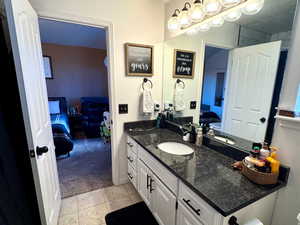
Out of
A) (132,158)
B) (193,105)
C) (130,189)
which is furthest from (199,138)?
(130,189)

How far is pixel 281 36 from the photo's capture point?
1.04 metres

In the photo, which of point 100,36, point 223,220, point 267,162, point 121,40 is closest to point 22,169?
point 223,220

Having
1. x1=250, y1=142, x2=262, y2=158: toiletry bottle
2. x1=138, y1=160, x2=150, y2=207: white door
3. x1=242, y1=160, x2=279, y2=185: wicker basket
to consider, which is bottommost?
x1=138, y1=160, x2=150, y2=207: white door

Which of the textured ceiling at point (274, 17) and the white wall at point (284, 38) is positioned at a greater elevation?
the textured ceiling at point (274, 17)

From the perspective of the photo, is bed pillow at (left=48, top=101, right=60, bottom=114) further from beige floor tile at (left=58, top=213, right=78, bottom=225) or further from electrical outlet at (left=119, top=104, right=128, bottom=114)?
beige floor tile at (left=58, top=213, right=78, bottom=225)

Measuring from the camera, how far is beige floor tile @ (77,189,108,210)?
1887 mm

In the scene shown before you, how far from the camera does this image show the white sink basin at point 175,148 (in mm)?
1512

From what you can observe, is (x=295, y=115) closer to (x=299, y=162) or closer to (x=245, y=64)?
(x=299, y=162)

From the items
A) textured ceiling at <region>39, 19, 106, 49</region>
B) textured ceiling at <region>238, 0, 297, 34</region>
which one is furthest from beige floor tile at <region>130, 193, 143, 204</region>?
textured ceiling at <region>39, 19, 106, 49</region>

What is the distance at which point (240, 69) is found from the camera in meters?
1.33

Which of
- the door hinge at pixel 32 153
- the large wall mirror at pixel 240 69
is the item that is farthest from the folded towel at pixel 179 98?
the door hinge at pixel 32 153

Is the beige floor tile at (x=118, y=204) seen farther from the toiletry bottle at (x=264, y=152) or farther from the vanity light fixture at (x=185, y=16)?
the vanity light fixture at (x=185, y=16)

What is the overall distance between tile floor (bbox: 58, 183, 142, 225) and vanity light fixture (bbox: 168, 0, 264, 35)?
2088mm

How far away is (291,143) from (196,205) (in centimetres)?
70
